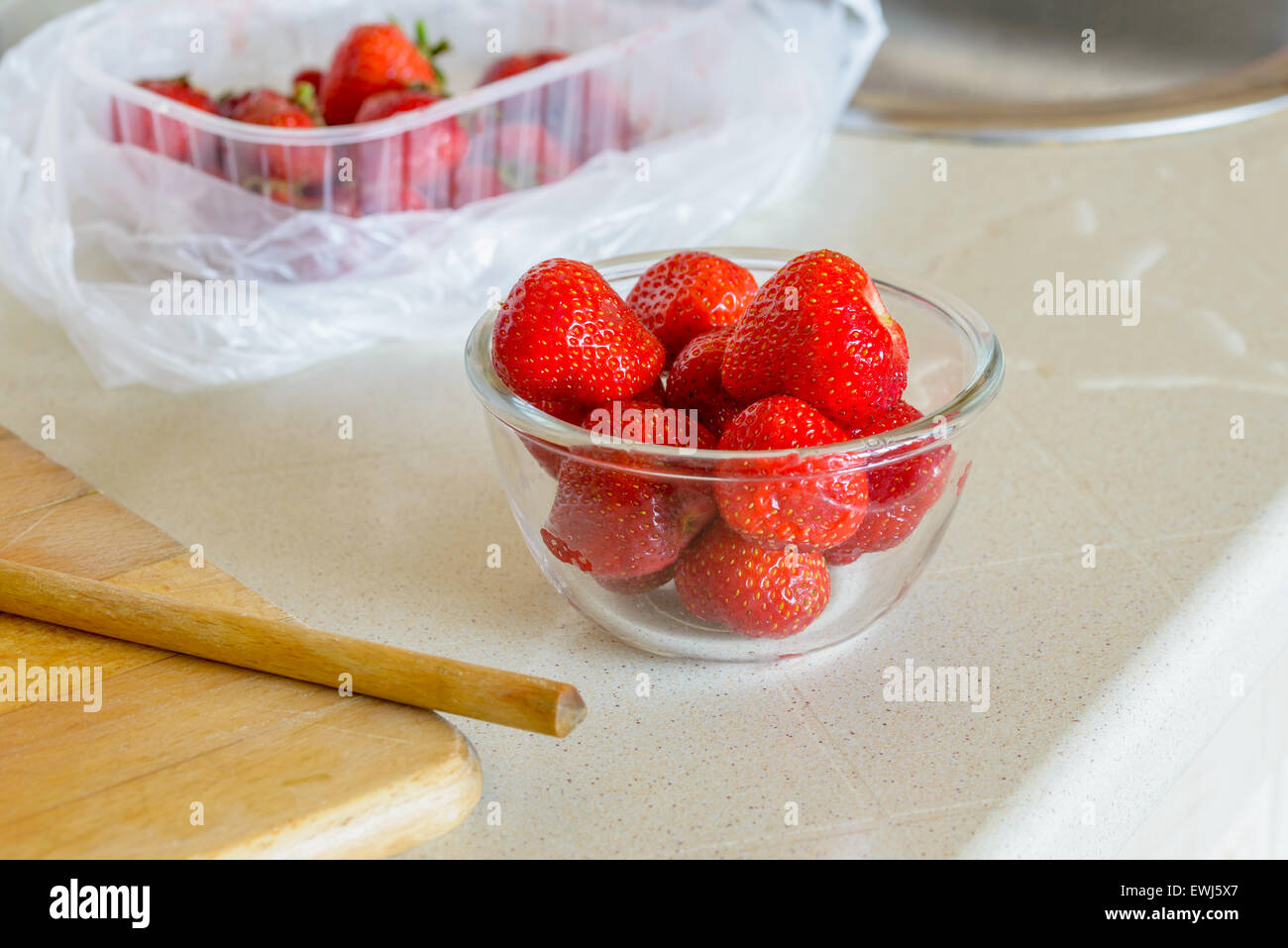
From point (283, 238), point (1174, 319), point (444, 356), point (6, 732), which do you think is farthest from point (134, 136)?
point (1174, 319)

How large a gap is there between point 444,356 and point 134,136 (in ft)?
0.91

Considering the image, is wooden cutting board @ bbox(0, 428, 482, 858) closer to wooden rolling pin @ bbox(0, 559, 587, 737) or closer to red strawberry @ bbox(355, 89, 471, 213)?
wooden rolling pin @ bbox(0, 559, 587, 737)

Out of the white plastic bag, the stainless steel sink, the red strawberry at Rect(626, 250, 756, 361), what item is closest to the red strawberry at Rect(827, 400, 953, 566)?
the red strawberry at Rect(626, 250, 756, 361)

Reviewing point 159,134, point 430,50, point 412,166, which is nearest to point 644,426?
point 412,166

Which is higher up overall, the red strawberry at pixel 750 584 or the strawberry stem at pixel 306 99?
the strawberry stem at pixel 306 99

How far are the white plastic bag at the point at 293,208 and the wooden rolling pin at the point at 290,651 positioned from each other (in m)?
0.30

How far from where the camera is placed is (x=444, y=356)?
3.06 feet

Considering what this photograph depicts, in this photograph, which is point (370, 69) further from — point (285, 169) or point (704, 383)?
point (704, 383)

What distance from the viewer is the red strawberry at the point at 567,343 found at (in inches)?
22.4

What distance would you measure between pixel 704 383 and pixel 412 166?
0.42 meters

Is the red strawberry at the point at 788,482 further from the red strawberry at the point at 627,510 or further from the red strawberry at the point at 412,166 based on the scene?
the red strawberry at the point at 412,166

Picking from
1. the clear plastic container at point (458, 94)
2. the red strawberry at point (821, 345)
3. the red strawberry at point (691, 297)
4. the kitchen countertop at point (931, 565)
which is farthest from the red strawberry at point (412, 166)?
the red strawberry at point (821, 345)
